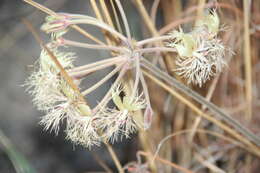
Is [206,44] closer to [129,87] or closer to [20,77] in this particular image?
[129,87]

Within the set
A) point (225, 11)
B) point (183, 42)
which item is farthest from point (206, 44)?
point (225, 11)

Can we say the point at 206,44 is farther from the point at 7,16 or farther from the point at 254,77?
the point at 7,16

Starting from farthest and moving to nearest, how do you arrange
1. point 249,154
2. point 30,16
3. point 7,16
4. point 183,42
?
point 7,16 → point 30,16 → point 249,154 → point 183,42

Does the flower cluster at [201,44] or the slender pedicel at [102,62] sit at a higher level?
the slender pedicel at [102,62]

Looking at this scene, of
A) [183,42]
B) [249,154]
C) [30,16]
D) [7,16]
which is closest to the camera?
[183,42]

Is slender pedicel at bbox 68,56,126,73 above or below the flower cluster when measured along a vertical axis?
above

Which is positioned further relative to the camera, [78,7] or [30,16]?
[78,7]

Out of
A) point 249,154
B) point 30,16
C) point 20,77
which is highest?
point 30,16

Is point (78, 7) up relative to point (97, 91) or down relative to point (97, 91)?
up

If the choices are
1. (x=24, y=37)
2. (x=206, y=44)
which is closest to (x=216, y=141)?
(x=206, y=44)
